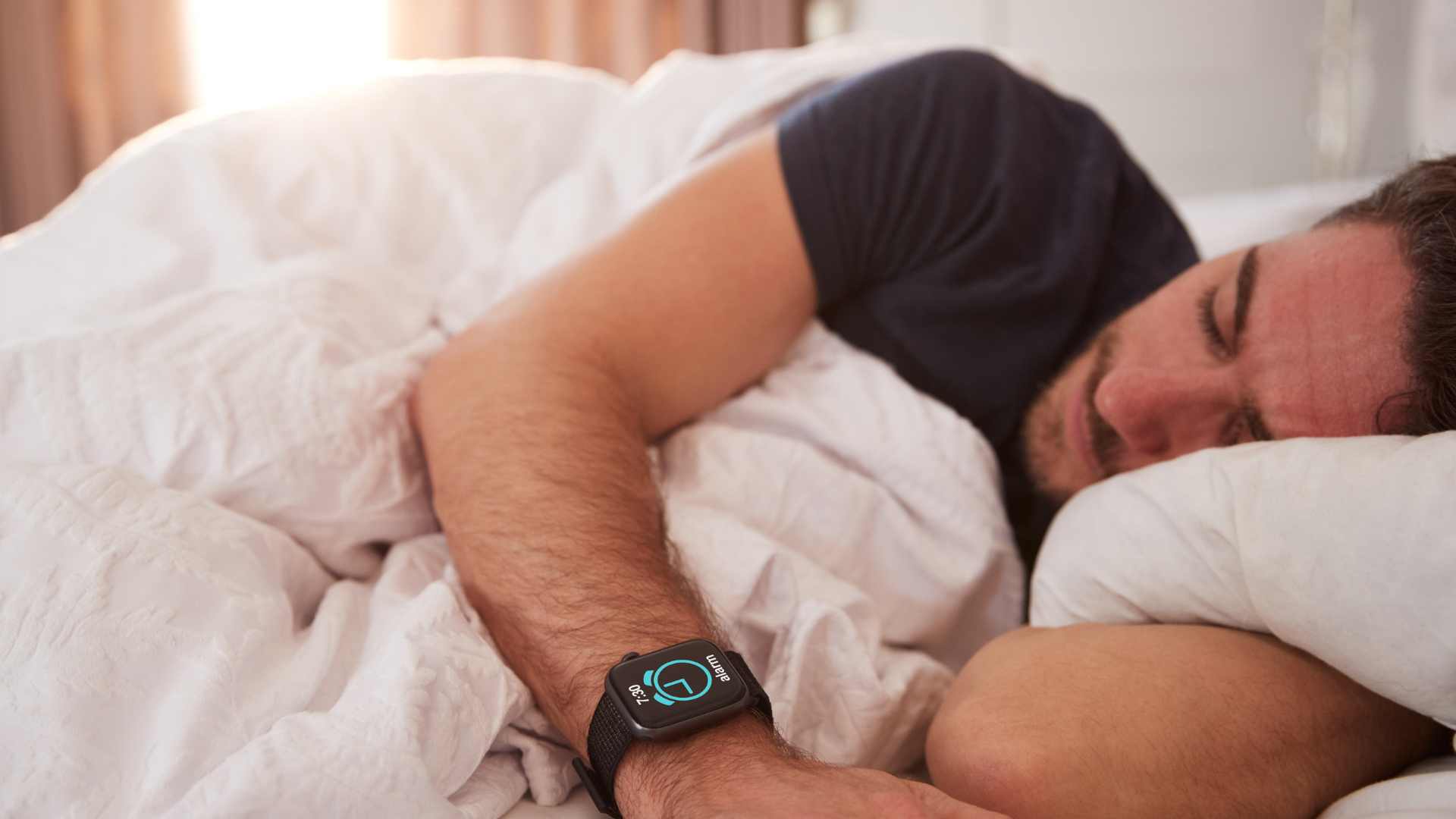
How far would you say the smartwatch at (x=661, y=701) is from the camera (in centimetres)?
55

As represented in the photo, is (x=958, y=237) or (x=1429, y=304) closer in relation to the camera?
(x=1429, y=304)

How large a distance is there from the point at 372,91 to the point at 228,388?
0.62m

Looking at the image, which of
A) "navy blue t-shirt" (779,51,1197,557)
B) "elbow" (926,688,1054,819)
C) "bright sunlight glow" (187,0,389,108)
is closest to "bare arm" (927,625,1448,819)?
"elbow" (926,688,1054,819)

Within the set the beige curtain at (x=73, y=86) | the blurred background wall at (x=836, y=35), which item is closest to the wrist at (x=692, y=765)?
the blurred background wall at (x=836, y=35)

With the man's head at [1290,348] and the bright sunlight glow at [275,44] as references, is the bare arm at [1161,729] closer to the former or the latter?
the man's head at [1290,348]

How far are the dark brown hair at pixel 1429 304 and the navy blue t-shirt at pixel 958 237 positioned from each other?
284 mm

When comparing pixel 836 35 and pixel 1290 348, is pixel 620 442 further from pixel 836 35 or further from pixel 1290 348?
pixel 836 35

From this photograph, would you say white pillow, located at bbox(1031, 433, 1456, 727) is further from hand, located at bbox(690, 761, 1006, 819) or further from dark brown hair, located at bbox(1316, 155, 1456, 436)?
hand, located at bbox(690, 761, 1006, 819)

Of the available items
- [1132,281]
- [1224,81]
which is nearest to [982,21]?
[1224,81]

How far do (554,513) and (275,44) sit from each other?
228cm

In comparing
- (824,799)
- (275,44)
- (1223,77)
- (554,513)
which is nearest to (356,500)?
(554,513)

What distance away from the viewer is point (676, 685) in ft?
1.86

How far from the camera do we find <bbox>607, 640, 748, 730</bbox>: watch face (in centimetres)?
55

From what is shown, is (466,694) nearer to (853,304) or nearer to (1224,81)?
(853,304)
